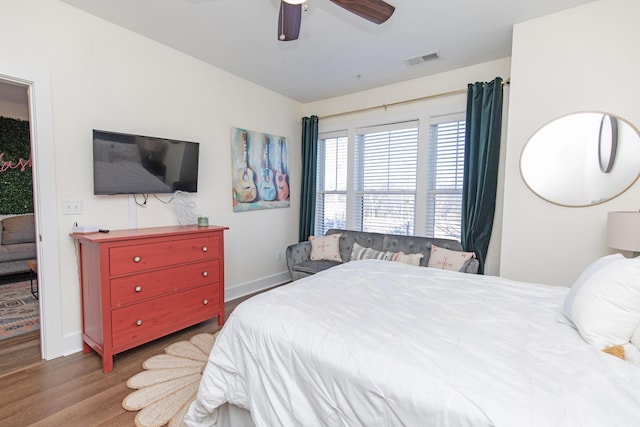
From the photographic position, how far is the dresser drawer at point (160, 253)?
2.19m

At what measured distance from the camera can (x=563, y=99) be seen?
235 cm

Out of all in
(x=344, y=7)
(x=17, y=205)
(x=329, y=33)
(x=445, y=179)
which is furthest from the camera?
(x=17, y=205)

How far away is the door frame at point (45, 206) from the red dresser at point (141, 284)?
0.54 ft

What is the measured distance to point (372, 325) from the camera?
1288 millimetres

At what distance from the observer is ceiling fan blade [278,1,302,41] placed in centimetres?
171

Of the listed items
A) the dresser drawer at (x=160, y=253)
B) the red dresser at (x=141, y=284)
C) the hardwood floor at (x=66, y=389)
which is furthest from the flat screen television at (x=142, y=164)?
the hardwood floor at (x=66, y=389)

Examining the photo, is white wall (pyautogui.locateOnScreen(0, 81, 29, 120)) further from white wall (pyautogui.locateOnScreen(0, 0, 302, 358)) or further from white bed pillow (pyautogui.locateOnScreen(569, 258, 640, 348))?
white bed pillow (pyautogui.locateOnScreen(569, 258, 640, 348))

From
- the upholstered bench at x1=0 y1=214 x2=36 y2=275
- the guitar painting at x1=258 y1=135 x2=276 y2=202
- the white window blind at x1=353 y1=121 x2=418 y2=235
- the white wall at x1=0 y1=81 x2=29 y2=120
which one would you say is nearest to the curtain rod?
the white window blind at x1=353 y1=121 x2=418 y2=235

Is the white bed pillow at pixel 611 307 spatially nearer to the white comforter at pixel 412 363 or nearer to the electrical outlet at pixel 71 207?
the white comforter at pixel 412 363

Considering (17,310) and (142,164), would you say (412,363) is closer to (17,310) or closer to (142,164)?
(142,164)

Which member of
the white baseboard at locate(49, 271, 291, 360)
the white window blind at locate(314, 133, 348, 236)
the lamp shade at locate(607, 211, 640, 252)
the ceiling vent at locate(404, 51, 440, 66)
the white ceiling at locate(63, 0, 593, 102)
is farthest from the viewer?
the white window blind at locate(314, 133, 348, 236)

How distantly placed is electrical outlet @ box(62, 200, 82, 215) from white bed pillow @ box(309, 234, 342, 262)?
2.36 meters

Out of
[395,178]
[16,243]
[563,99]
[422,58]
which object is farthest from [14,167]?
[563,99]

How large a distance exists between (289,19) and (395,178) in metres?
2.47
